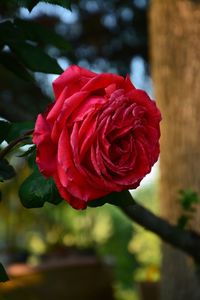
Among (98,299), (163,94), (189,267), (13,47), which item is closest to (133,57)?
(98,299)

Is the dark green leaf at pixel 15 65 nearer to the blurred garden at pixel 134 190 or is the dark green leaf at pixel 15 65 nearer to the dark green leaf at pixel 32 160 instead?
the blurred garden at pixel 134 190

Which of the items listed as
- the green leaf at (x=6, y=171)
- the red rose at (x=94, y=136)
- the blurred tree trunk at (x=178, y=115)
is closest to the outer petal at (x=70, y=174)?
the red rose at (x=94, y=136)

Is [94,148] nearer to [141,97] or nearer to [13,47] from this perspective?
[141,97]

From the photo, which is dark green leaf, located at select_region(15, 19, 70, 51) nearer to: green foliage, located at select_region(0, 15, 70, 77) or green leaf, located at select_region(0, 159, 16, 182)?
green foliage, located at select_region(0, 15, 70, 77)

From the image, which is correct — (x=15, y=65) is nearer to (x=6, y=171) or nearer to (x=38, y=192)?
(x=6, y=171)

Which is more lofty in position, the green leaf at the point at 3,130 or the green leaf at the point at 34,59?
the green leaf at the point at 34,59

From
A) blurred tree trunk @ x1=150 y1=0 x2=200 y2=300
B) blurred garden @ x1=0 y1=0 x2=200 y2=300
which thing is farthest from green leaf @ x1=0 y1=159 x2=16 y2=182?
blurred tree trunk @ x1=150 y1=0 x2=200 y2=300

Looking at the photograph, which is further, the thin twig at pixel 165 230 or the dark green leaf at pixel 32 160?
the thin twig at pixel 165 230
